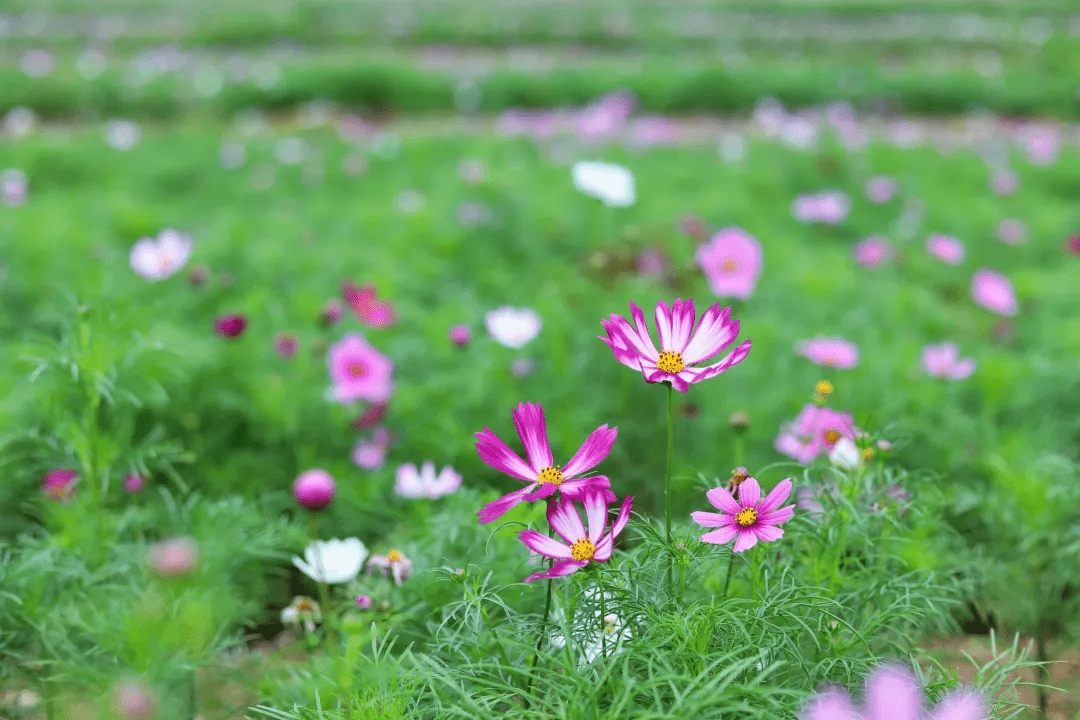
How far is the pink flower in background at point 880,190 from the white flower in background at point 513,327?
87.9 inches

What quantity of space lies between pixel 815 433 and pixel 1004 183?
2994mm

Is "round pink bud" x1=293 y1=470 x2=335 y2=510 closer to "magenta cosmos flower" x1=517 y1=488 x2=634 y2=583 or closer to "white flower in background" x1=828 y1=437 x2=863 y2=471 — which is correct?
"magenta cosmos flower" x1=517 y1=488 x2=634 y2=583

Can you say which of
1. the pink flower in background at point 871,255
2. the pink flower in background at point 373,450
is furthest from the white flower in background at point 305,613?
the pink flower in background at point 871,255

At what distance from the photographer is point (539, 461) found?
911mm

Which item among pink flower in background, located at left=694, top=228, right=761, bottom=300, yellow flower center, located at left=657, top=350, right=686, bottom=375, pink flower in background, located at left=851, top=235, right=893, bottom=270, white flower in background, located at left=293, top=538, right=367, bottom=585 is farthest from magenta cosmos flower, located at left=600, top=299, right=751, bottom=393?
pink flower in background, located at left=851, top=235, right=893, bottom=270

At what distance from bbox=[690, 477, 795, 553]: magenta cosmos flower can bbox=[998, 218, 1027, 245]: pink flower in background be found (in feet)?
9.10

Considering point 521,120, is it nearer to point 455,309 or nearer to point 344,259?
point 344,259

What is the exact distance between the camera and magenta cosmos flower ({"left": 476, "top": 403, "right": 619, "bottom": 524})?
872 millimetres

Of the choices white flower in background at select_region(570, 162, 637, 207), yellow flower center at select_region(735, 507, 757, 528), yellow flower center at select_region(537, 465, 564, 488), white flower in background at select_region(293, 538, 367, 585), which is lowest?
white flower in background at select_region(293, 538, 367, 585)

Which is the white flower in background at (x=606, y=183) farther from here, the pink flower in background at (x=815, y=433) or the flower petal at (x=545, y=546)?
the flower petal at (x=545, y=546)

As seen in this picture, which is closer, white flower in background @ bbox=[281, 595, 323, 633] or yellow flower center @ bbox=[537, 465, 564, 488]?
yellow flower center @ bbox=[537, 465, 564, 488]

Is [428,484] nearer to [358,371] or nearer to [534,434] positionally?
[358,371]

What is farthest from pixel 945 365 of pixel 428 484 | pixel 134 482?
pixel 134 482

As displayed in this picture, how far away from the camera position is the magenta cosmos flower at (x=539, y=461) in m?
0.87
